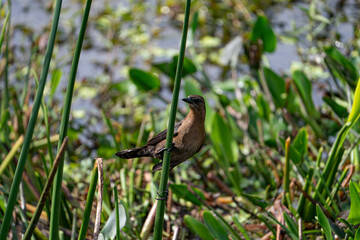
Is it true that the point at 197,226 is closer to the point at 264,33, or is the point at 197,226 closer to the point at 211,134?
the point at 211,134

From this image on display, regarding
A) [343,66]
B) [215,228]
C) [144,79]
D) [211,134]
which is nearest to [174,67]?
[144,79]

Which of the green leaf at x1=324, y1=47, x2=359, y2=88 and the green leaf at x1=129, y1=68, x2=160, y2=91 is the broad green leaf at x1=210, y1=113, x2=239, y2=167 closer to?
the green leaf at x1=129, y1=68, x2=160, y2=91

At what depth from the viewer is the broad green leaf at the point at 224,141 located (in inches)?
57.0

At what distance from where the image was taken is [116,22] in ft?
10.3

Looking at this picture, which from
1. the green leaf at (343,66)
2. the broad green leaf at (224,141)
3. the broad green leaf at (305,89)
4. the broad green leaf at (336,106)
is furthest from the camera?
the broad green leaf at (305,89)

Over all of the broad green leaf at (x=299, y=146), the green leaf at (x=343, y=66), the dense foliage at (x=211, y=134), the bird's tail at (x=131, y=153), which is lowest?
the dense foliage at (x=211, y=134)

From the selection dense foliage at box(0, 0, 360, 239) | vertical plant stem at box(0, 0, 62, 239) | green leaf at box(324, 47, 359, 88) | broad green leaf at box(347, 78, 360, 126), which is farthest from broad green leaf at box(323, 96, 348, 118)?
vertical plant stem at box(0, 0, 62, 239)

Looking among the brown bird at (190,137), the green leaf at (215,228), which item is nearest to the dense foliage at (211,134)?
the green leaf at (215,228)

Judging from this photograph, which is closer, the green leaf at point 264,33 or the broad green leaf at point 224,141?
the broad green leaf at point 224,141

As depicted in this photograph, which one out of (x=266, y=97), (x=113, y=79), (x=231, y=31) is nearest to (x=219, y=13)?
(x=231, y=31)

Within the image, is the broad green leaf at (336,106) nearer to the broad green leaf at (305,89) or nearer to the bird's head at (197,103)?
the broad green leaf at (305,89)

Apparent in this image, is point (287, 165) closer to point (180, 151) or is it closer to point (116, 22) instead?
point (180, 151)

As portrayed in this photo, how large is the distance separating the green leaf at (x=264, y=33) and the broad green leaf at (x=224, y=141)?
1.19ft

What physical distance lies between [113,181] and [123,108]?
1138 millimetres
